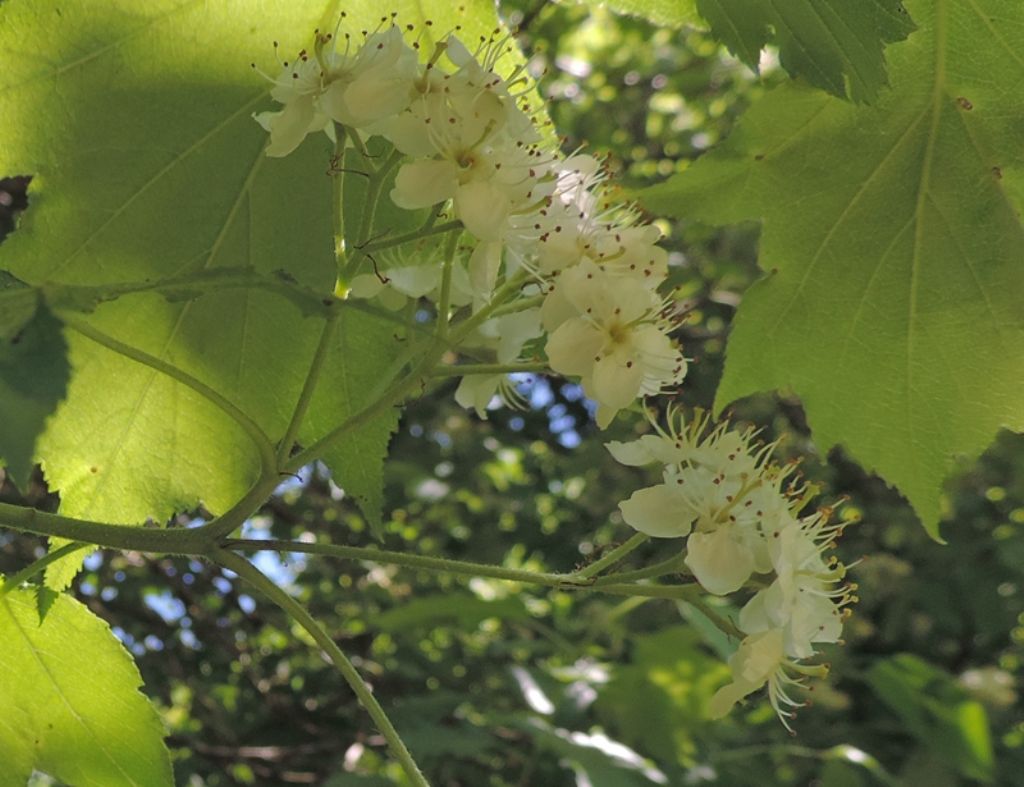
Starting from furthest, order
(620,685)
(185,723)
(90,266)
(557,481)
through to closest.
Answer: (557,481), (185,723), (620,685), (90,266)

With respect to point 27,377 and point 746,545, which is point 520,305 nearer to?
point 746,545

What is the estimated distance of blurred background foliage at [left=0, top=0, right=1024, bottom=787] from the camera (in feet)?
8.43

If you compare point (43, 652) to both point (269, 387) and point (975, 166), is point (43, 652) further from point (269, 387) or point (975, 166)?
point (975, 166)

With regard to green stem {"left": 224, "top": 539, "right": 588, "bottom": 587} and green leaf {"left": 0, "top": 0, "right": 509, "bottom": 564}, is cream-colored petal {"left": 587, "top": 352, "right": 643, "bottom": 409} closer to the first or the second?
green stem {"left": 224, "top": 539, "right": 588, "bottom": 587}

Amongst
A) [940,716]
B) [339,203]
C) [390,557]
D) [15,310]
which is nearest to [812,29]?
[339,203]

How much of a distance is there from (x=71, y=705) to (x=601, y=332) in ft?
1.76

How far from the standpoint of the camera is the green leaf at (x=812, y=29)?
3.33 ft

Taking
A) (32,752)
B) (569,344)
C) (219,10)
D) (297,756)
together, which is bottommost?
(297,756)

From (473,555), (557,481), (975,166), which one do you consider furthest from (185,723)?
(975,166)

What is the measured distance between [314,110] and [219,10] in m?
0.27

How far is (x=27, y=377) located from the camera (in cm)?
63

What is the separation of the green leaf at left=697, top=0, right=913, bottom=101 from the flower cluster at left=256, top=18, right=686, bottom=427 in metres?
0.17

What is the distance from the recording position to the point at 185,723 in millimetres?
3490

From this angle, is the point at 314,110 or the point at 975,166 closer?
the point at 314,110
